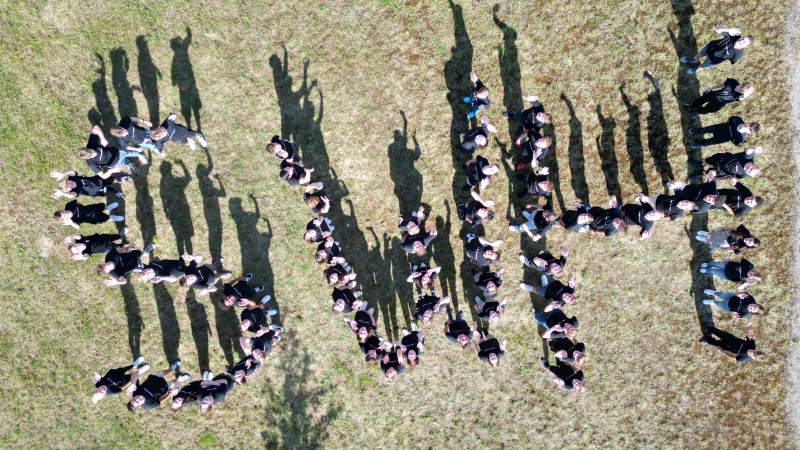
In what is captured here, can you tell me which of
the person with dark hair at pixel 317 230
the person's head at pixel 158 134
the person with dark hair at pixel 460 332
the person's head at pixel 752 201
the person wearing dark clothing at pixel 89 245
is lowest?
the person with dark hair at pixel 460 332

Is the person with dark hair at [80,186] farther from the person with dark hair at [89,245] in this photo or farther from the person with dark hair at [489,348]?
the person with dark hair at [489,348]

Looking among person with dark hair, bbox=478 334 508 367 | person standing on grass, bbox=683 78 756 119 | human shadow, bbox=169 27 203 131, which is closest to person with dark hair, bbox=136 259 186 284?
human shadow, bbox=169 27 203 131

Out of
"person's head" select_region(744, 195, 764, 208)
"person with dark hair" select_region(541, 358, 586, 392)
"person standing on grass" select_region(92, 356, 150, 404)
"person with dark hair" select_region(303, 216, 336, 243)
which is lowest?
"person with dark hair" select_region(541, 358, 586, 392)

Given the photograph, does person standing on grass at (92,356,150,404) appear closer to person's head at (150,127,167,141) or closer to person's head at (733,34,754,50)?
person's head at (150,127,167,141)

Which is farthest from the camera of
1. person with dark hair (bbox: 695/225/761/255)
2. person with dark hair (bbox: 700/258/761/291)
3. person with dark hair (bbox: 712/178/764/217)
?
person with dark hair (bbox: 695/225/761/255)

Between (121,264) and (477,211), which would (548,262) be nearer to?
(477,211)

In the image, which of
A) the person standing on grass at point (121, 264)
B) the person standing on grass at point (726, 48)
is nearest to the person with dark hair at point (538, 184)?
the person standing on grass at point (726, 48)

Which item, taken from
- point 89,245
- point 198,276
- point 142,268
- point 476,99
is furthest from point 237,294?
point 476,99

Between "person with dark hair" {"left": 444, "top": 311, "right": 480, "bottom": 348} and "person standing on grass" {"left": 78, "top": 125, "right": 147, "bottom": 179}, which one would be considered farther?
"person with dark hair" {"left": 444, "top": 311, "right": 480, "bottom": 348}
